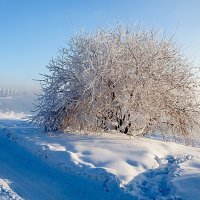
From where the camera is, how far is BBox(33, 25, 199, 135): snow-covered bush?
47.8 ft

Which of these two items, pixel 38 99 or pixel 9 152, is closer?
pixel 9 152

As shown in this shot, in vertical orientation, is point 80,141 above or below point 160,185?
above

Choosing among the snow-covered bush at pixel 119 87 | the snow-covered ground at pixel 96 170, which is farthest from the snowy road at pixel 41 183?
the snow-covered bush at pixel 119 87

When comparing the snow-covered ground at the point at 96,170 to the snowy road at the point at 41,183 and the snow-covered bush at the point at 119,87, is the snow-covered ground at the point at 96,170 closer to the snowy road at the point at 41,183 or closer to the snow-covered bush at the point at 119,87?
the snowy road at the point at 41,183

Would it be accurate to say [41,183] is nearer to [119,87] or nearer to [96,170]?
[96,170]

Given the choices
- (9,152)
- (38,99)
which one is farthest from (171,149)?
(38,99)

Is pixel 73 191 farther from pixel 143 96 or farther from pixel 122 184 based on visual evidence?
pixel 143 96

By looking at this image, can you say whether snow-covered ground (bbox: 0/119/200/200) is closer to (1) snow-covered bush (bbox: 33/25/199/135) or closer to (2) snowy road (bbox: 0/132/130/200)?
(2) snowy road (bbox: 0/132/130/200)

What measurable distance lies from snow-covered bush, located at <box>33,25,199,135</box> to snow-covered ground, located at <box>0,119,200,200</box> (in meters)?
2.38

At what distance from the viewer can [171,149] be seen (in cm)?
1179

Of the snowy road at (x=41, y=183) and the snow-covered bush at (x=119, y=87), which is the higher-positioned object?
the snow-covered bush at (x=119, y=87)

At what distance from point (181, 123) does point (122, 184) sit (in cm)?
920

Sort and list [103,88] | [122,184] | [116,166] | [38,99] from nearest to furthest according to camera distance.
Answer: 1. [122,184]
2. [116,166]
3. [103,88]
4. [38,99]

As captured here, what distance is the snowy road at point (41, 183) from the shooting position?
25.3 feet
